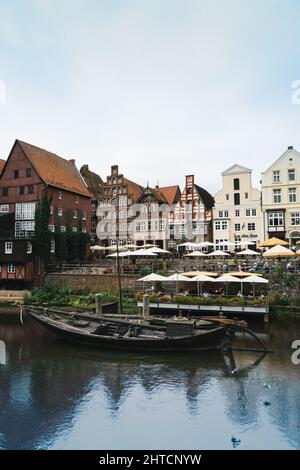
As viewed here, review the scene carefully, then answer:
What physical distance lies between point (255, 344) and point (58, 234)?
32.4m

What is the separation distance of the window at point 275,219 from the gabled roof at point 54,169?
28.4m

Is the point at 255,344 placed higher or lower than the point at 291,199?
lower

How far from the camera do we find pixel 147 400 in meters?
14.9

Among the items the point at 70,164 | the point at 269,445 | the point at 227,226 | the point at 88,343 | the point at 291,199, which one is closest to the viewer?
the point at 269,445

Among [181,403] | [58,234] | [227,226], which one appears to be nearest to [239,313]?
[181,403]

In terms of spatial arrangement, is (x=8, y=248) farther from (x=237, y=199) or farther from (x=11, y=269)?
(x=237, y=199)

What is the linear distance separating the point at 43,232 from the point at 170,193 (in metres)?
25.2

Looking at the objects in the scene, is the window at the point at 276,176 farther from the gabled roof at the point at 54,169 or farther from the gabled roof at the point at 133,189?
the gabled roof at the point at 54,169

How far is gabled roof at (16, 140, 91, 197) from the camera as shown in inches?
1918

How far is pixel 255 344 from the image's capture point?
74.6 ft

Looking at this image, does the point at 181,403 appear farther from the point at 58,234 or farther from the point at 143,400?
the point at 58,234

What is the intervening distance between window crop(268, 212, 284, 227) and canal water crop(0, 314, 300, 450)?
2740 cm

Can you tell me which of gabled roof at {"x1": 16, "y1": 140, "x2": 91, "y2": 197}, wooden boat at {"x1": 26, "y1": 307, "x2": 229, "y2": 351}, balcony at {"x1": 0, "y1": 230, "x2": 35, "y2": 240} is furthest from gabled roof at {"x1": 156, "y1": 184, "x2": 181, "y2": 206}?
wooden boat at {"x1": 26, "y1": 307, "x2": 229, "y2": 351}
